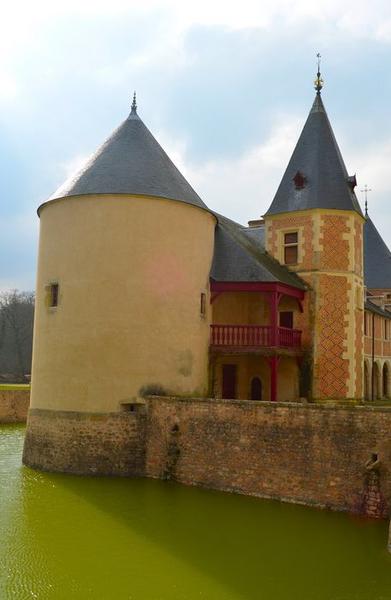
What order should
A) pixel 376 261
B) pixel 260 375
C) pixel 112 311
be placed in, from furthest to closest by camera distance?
1. pixel 376 261
2. pixel 260 375
3. pixel 112 311

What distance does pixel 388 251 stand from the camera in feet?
109

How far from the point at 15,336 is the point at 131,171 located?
3960 centimetres

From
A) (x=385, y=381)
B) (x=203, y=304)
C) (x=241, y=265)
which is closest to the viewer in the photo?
(x=203, y=304)

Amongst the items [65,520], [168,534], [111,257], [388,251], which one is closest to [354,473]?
[168,534]

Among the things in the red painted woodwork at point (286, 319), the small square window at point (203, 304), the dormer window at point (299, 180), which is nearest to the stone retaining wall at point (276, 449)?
the small square window at point (203, 304)

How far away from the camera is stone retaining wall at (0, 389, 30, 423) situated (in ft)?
97.0

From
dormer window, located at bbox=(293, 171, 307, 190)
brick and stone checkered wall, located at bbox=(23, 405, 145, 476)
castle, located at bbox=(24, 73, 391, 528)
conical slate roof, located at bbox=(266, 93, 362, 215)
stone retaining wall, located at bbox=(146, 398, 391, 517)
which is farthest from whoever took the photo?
dormer window, located at bbox=(293, 171, 307, 190)

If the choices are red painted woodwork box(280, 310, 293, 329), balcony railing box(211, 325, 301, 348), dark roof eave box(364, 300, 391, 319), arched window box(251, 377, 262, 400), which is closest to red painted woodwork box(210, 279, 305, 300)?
balcony railing box(211, 325, 301, 348)

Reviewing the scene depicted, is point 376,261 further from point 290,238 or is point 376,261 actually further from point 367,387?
point 290,238

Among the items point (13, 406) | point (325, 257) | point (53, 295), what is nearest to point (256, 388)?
Result: point (325, 257)

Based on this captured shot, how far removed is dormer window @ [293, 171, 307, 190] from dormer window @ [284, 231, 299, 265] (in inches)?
63.6

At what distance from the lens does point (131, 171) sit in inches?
642

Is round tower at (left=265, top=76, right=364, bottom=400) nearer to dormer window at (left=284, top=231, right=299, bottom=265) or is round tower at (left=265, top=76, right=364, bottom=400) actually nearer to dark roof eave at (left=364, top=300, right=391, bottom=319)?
dormer window at (left=284, top=231, right=299, bottom=265)

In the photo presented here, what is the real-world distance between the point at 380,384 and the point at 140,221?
17199 mm
